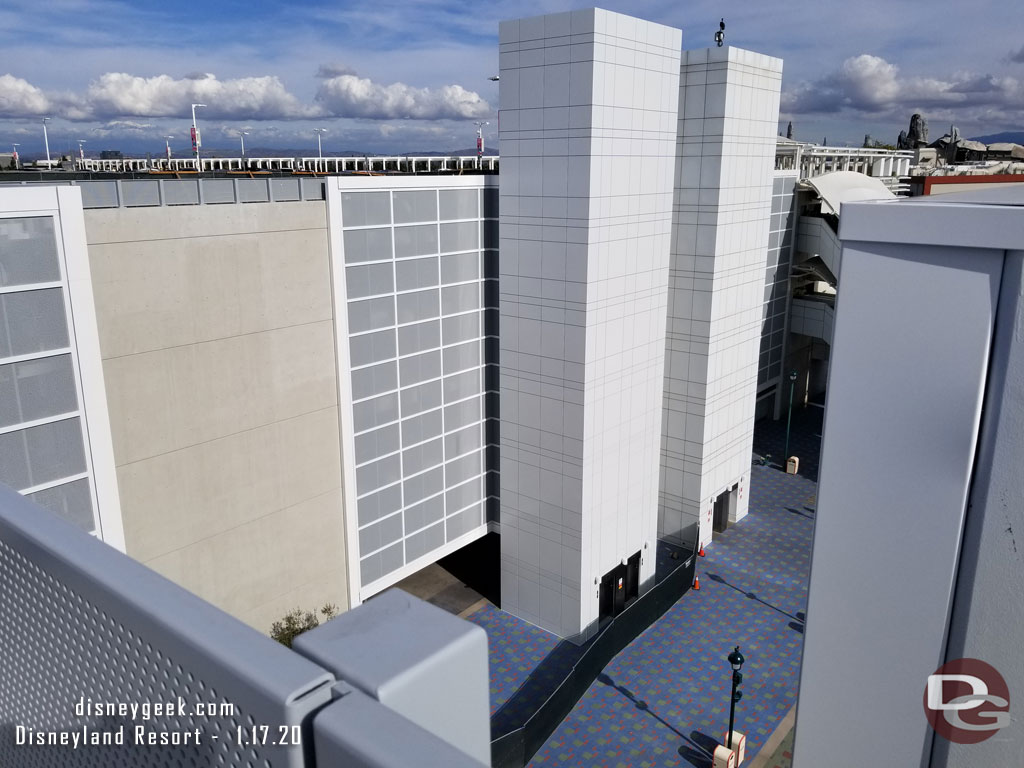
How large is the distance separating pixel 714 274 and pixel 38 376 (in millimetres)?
21665

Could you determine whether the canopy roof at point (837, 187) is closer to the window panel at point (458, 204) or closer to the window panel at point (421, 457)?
the window panel at point (458, 204)

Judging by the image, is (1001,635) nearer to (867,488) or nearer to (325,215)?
(867,488)

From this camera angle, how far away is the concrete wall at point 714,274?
27406 millimetres

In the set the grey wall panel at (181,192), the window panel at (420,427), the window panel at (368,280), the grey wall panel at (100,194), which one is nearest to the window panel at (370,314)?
the window panel at (368,280)

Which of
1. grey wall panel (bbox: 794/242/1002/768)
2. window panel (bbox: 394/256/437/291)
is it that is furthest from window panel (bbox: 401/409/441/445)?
grey wall panel (bbox: 794/242/1002/768)

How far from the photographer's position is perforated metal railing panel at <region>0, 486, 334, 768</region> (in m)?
2.22

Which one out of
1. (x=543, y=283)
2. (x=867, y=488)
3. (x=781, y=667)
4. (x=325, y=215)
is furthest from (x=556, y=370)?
(x=867, y=488)

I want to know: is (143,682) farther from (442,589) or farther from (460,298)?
(442,589)

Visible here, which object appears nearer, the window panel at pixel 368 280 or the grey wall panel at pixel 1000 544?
the grey wall panel at pixel 1000 544

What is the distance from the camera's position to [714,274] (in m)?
28.4

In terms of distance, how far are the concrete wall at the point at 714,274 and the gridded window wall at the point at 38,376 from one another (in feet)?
68.1

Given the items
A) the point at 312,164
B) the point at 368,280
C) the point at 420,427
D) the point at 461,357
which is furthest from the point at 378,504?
the point at 312,164

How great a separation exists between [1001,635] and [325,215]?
18430 mm

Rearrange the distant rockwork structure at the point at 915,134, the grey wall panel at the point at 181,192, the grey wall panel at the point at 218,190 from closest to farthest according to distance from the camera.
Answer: the grey wall panel at the point at 181,192 < the grey wall panel at the point at 218,190 < the distant rockwork structure at the point at 915,134
